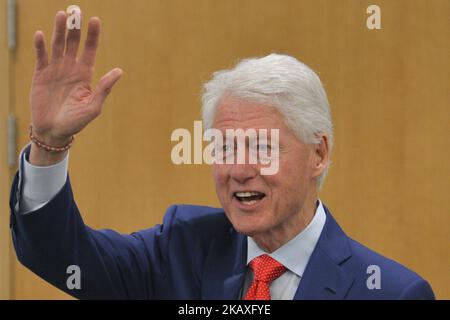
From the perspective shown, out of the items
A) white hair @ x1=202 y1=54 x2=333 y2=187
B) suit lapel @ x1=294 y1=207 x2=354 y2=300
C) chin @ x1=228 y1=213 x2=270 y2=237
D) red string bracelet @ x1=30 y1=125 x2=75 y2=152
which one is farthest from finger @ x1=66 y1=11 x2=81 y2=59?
suit lapel @ x1=294 y1=207 x2=354 y2=300

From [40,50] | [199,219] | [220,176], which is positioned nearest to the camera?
[40,50]

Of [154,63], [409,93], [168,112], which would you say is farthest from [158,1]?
[409,93]

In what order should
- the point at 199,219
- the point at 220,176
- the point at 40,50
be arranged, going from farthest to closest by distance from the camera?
1. the point at 199,219
2. the point at 220,176
3. the point at 40,50

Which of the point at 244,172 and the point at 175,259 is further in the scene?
the point at 175,259

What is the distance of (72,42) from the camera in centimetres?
106

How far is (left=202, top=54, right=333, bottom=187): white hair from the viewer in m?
1.11

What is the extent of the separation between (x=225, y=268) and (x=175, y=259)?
8 centimetres

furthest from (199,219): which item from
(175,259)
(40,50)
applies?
(40,50)

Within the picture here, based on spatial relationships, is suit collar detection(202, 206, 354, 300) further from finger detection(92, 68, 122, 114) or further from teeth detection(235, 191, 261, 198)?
finger detection(92, 68, 122, 114)

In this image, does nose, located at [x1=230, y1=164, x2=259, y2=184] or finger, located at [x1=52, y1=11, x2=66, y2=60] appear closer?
finger, located at [x1=52, y1=11, x2=66, y2=60]

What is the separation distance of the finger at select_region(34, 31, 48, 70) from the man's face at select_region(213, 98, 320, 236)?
26 cm

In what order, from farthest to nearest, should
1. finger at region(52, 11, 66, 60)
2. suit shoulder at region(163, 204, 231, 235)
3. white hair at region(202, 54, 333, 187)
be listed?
suit shoulder at region(163, 204, 231, 235)
white hair at region(202, 54, 333, 187)
finger at region(52, 11, 66, 60)

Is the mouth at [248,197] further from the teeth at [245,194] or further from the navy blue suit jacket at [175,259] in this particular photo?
the navy blue suit jacket at [175,259]

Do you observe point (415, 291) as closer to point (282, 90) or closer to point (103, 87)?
point (282, 90)
